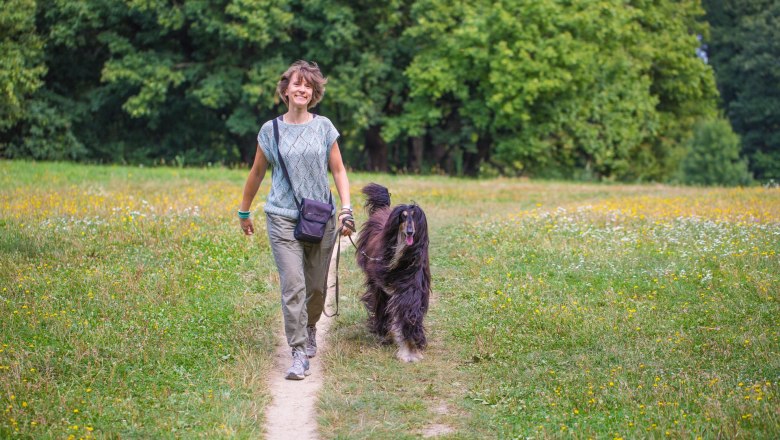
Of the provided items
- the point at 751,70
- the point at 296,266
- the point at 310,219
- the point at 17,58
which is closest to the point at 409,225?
the point at 310,219

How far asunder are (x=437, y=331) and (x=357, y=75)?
2415 cm

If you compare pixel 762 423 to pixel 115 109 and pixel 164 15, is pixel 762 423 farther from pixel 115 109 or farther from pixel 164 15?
pixel 115 109

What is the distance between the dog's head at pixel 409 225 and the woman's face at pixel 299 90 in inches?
49.5

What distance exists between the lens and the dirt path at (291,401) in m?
6.37

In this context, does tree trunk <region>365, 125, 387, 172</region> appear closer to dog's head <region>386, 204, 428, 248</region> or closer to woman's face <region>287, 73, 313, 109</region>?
dog's head <region>386, 204, 428, 248</region>

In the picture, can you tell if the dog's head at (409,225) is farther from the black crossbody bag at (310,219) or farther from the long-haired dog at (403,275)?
the black crossbody bag at (310,219)

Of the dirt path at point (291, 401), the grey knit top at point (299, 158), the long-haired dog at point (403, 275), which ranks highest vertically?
the grey knit top at point (299, 158)

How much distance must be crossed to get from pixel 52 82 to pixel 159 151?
489 cm

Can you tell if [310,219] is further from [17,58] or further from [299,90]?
[17,58]

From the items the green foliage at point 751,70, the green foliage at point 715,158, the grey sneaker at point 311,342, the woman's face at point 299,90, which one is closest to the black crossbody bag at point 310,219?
the woman's face at point 299,90

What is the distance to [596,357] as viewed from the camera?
7.71 m

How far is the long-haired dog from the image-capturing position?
7.73m

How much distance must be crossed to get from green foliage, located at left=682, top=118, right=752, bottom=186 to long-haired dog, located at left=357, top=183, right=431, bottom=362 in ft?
111

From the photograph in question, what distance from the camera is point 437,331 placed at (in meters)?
9.01
